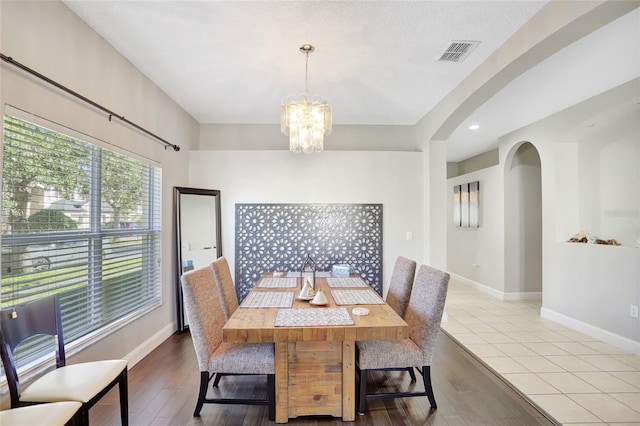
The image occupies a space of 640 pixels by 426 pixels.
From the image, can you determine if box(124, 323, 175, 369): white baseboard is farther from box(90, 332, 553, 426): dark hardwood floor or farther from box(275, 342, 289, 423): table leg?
box(275, 342, 289, 423): table leg

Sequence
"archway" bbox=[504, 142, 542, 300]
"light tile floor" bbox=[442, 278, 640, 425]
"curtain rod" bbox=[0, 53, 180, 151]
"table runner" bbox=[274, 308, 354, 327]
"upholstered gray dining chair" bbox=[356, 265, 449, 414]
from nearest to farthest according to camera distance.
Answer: "curtain rod" bbox=[0, 53, 180, 151], "table runner" bbox=[274, 308, 354, 327], "upholstered gray dining chair" bbox=[356, 265, 449, 414], "light tile floor" bbox=[442, 278, 640, 425], "archway" bbox=[504, 142, 542, 300]

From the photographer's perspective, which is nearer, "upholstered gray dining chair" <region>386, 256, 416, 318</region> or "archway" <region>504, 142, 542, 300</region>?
"upholstered gray dining chair" <region>386, 256, 416, 318</region>

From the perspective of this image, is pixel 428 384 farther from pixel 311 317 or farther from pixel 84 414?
pixel 84 414

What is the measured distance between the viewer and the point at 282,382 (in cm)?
200

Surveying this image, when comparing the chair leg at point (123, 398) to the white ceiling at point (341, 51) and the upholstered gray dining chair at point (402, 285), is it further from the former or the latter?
the white ceiling at point (341, 51)

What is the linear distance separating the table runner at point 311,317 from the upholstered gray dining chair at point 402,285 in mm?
754

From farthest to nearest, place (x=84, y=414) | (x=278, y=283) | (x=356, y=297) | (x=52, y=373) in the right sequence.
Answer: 1. (x=278, y=283)
2. (x=356, y=297)
3. (x=52, y=373)
4. (x=84, y=414)

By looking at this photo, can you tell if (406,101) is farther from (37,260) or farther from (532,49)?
(37,260)

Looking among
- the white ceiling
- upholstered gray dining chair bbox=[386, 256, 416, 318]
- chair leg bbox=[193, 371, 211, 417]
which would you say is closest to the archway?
the white ceiling

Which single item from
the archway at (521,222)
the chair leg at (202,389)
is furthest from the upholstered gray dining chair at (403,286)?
the archway at (521,222)

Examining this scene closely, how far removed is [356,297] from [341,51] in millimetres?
2087

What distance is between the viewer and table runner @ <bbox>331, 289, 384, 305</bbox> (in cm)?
235

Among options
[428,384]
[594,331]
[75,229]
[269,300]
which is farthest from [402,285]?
[594,331]

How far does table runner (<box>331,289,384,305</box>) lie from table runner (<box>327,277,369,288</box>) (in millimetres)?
236
